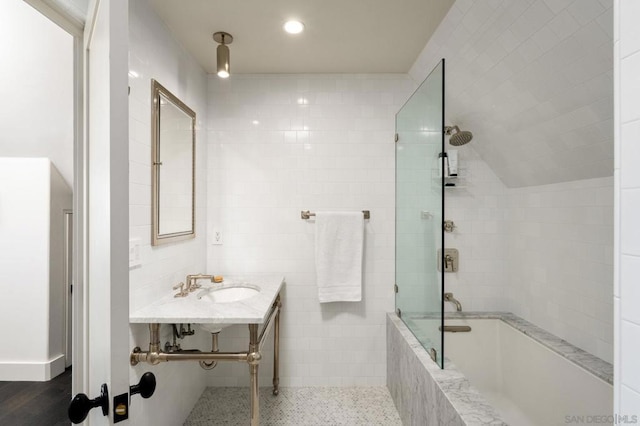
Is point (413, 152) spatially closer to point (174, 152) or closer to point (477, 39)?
point (477, 39)

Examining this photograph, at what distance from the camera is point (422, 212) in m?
1.76

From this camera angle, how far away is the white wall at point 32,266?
0.84 meters

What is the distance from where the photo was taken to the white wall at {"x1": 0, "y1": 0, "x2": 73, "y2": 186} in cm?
84

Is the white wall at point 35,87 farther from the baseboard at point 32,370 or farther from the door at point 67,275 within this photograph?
the baseboard at point 32,370

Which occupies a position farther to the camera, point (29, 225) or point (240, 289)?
point (240, 289)

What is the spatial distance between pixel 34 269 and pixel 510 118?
2.33 m

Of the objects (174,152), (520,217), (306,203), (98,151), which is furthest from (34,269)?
(520,217)

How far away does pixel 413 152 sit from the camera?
6.38 feet

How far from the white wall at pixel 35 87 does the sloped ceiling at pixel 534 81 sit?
1766mm

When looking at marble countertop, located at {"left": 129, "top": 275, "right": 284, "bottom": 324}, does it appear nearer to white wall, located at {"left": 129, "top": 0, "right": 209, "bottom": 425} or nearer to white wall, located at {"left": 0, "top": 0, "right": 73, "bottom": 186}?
white wall, located at {"left": 129, "top": 0, "right": 209, "bottom": 425}

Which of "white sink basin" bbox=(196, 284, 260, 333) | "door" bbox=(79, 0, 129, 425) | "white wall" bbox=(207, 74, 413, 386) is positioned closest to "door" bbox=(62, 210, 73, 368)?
"door" bbox=(79, 0, 129, 425)

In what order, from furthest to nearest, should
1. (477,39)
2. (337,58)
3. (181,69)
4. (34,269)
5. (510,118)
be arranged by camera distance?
1. (337,58)
2. (181,69)
3. (510,118)
4. (477,39)
5. (34,269)
